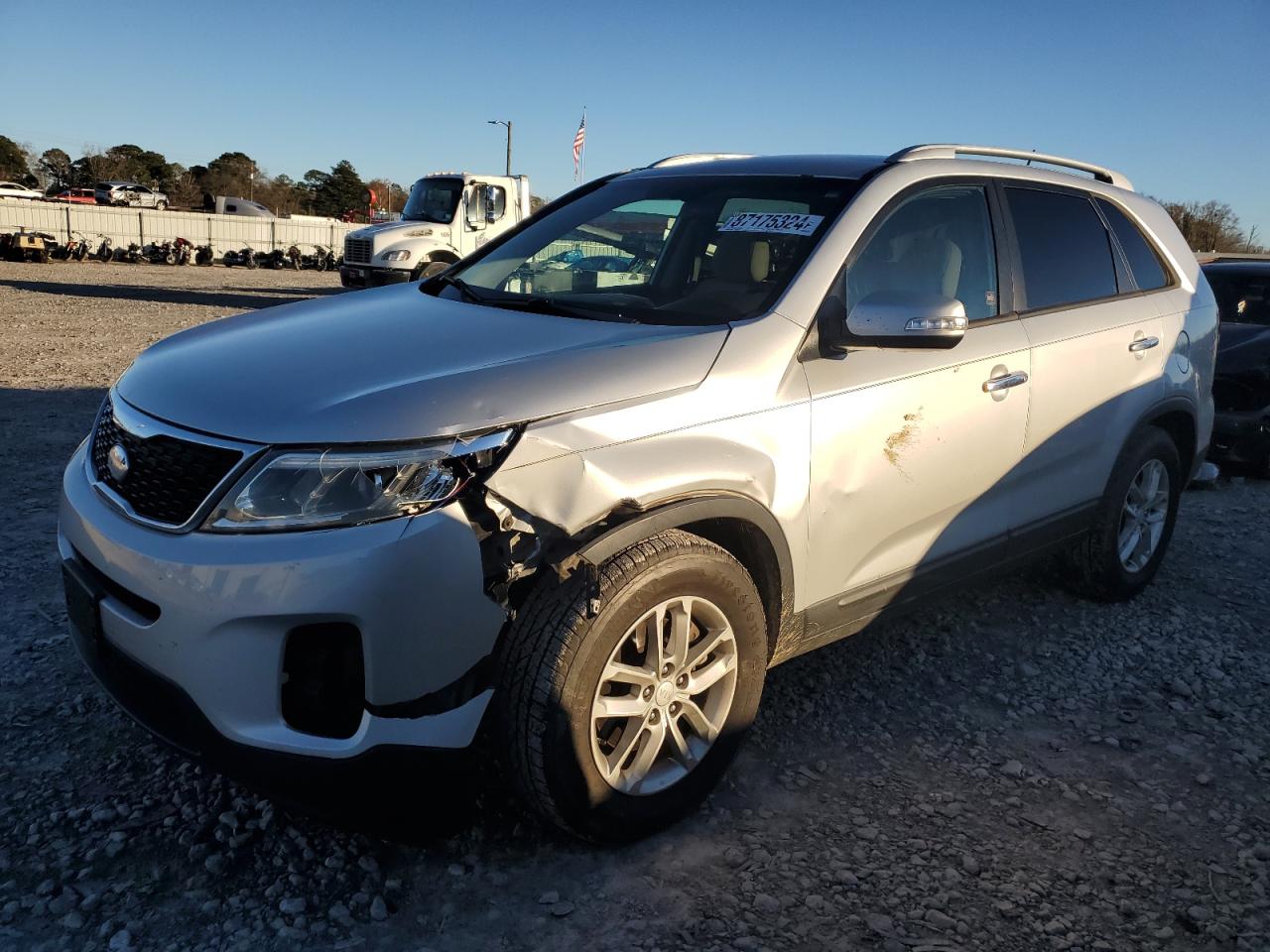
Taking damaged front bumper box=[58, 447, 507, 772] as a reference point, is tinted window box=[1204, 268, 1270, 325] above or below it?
above

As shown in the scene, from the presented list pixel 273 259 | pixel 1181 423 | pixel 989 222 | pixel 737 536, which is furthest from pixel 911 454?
pixel 273 259

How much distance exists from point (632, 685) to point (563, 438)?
69 cm

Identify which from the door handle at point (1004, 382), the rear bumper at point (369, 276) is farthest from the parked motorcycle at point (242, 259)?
the door handle at point (1004, 382)

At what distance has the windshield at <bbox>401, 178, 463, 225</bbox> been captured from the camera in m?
17.6

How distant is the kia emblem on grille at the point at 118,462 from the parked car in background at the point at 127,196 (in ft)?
153

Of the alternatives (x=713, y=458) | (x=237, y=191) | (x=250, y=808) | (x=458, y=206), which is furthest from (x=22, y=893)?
(x=237, y=191)

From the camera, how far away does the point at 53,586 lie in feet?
14.2

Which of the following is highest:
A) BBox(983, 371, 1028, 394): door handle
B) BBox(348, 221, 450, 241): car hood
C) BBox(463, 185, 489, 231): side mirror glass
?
BBox(463, 185, 489, 231): side mirror glass

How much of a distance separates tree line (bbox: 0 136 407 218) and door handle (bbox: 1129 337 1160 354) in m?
62.9

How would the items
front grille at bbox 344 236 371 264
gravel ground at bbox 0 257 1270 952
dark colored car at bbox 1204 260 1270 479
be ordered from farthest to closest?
front grille at bbox 344 236 371 264 → dark colored car at bbox 1204 260 1270 479 → gravel ground at bbox 0 257 1270 952

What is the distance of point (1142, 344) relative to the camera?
4.29 metres

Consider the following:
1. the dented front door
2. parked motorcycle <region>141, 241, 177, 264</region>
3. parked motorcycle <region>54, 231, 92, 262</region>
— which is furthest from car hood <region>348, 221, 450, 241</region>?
parked motorcycle <region>141, 241, 177, 264</region>

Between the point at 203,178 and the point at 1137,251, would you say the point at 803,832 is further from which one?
the point at 203,178

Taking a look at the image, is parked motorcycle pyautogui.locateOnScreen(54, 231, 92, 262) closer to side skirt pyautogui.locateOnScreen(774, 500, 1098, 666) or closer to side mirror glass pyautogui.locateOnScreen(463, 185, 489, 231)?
side mirror glass pyautogui.locateOnScreen(463, 185, 489, 231)
